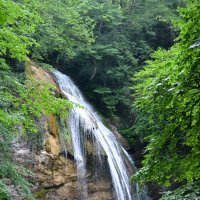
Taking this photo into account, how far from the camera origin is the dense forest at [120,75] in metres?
4.46

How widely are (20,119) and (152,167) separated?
8.47 feet

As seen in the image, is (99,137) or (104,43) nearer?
(99,137)

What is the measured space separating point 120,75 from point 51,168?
869 cm

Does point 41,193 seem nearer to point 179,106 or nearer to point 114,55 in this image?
point 179,106

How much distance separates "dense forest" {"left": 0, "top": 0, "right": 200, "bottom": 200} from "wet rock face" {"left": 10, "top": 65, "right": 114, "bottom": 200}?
36 cm

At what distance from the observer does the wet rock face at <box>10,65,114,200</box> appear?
916 cm

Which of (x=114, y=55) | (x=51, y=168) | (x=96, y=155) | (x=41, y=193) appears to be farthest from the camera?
(x=114, y=55)

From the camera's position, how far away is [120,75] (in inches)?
669

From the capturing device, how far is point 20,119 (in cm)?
571

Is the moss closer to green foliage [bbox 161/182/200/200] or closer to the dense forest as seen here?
the dense forest

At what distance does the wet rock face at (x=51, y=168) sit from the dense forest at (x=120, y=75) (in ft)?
1.19

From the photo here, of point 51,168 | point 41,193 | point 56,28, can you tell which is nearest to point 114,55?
point 56,28

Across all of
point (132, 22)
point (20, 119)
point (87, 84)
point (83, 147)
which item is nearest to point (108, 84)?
point (87, 84)

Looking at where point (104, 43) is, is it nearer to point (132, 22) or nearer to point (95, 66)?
point (95, 66)
